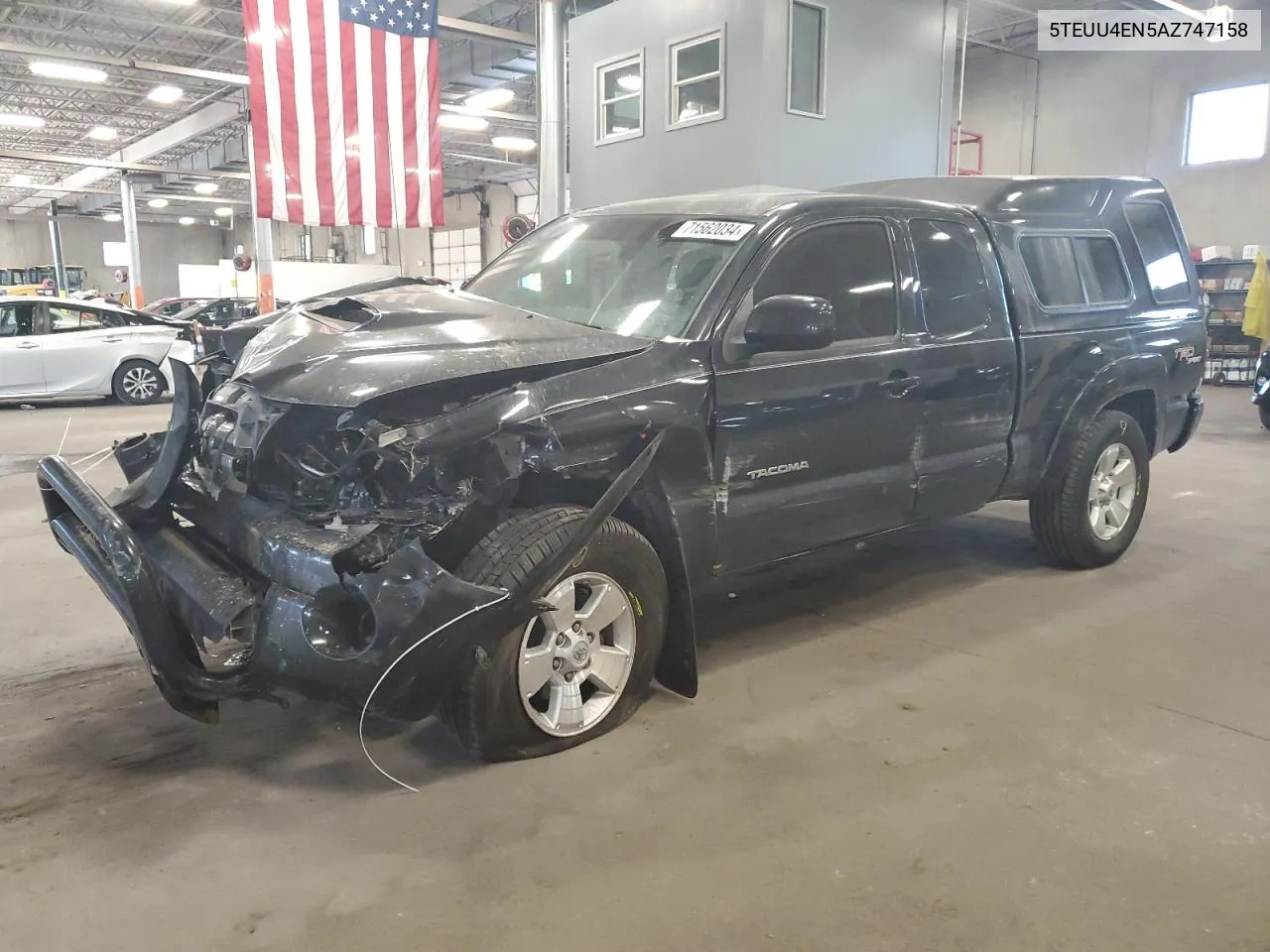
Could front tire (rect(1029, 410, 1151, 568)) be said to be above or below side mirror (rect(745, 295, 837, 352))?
below

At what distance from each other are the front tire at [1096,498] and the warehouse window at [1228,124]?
46.2 ft

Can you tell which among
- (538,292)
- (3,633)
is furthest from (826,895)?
(3,633)

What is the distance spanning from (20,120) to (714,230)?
2440 cm

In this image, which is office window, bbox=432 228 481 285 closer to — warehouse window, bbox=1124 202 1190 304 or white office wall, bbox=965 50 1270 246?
white office wall, bbox=965 50 1270 246

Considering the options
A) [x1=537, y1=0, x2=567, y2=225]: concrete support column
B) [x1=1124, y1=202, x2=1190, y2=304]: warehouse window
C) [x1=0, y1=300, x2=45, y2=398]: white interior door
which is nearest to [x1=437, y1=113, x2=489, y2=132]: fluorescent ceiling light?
[x1=537, y1=0, x2=567, y2=225]: concrete support column

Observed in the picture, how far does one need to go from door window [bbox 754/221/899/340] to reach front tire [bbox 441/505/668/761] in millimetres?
1208

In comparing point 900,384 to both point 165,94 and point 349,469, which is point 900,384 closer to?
point 349,469

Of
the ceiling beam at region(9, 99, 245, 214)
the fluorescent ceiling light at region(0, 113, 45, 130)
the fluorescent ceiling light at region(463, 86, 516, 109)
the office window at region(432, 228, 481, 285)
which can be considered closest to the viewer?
the fluorescent ceiling light at region(463, 86, 516, 109)

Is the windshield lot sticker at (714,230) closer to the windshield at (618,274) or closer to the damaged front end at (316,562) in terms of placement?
the windshield at (618,274)

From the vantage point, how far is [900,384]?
400cm

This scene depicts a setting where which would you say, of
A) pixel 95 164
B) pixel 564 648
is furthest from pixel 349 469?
pixel 95 164

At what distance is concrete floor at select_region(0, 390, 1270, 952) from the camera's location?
7.77ft

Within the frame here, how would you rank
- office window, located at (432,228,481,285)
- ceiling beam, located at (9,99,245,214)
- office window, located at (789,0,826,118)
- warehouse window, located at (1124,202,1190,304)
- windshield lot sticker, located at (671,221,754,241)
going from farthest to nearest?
office window, located at (432,228,481,285) < ceiling beam, located at (9,99,245,214) < office window, located at (789,0,826,118) < warehouse window, located at (1124,202,1190,304) < windshield lot sticker, located at (671,221,754,241)

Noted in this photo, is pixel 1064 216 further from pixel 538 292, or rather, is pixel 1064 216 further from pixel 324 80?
pixel 324 80
